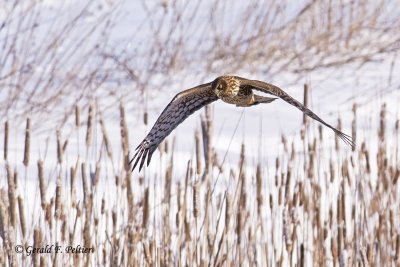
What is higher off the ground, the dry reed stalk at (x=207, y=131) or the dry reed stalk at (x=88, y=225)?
the dry reed stalk at (x=207, y=131)

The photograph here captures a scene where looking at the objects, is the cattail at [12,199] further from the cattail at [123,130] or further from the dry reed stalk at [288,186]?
the dry reed stalk at [288,186]

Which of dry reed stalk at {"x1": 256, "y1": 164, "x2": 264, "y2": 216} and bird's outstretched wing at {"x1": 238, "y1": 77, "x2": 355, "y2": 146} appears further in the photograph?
dry reed stalk at {"x1": 256, "y1": 164, "x2": 264, "y2": 216}

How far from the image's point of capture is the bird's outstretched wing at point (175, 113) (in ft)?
9.41

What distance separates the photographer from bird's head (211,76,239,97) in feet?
9.54

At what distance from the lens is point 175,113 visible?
9.52 feet

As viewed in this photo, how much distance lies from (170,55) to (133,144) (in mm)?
1541

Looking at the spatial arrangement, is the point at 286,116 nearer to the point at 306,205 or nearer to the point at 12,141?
the point at 12,141

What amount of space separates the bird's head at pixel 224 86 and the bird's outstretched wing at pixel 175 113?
0.07 ft

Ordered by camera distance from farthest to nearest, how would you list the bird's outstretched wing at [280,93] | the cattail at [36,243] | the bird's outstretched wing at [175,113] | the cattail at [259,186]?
the cattail at [259,186] → the cattail at [36,243] → the bird's outstretched wing at [175,113] → the bird's outstretched wing at [280,93]

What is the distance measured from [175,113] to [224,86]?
16 cm

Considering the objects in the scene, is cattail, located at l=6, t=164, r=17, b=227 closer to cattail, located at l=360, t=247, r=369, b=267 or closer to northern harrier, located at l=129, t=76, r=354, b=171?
northern harrier, located at l=129, t=76, r=354, b=171

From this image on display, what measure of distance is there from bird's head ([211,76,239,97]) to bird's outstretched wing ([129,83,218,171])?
2 centimetres

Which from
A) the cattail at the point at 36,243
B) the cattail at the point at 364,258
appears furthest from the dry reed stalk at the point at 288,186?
the cattail at the point at 36,243

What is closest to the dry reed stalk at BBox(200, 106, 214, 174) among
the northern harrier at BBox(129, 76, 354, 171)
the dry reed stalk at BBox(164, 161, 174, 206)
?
the northern harrier at BBox(129, 76, 354, 171)
